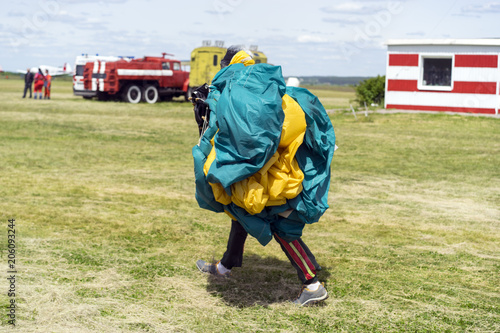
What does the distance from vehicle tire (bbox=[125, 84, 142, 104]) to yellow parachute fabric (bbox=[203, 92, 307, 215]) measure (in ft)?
80.8

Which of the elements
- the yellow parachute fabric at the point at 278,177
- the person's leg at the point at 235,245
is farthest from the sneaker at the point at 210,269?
the yellow parachute fabric at the point at 278,177

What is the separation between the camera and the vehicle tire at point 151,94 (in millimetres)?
27562

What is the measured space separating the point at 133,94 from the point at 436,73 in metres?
14.0

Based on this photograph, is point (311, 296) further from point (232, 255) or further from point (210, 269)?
point (210, 269)

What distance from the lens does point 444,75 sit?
71.7 feet

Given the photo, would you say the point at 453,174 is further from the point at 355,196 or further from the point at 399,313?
the point at 399,313

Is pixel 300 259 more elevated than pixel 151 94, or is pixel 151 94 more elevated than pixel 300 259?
pixel 151 94

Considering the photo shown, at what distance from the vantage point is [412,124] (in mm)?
17797

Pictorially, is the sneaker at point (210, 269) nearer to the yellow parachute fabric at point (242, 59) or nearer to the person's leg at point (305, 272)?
the person's leg at point (305, 272)

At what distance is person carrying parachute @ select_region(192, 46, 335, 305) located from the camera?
336cm

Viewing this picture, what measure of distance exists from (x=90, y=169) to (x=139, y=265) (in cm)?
501

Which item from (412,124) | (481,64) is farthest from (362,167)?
(481,64)

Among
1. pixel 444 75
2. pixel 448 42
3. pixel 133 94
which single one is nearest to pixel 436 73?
pixel 444 75

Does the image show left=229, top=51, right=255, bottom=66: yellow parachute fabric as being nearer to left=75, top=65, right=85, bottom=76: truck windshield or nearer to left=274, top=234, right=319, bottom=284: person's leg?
left=274, top=234, right=319, bottom=284: person's leg
